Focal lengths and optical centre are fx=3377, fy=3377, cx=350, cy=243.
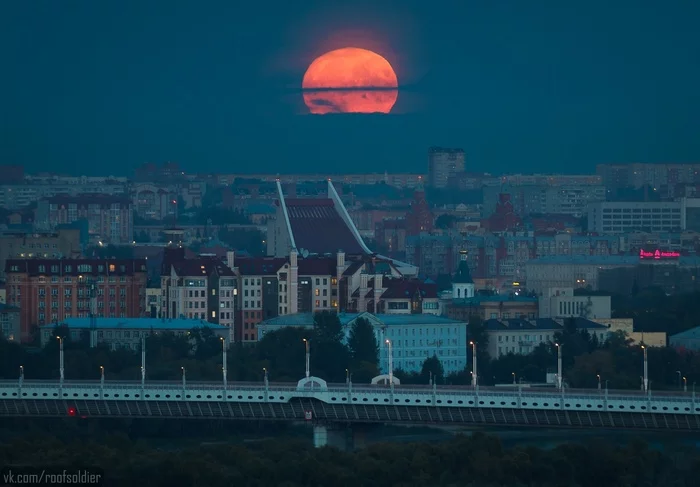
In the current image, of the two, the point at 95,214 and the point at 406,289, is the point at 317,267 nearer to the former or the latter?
the point at 406,289

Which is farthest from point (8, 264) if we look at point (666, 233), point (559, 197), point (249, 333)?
point (559, 197)

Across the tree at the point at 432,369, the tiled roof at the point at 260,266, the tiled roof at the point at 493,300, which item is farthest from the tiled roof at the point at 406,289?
the tree at the point at 432,369

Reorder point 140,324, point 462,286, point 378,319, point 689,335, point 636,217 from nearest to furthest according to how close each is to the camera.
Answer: point 378,319 → point 140,324 → point 689,335 → point 462,286 → point 636,217

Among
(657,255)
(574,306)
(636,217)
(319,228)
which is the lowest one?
(574,306)

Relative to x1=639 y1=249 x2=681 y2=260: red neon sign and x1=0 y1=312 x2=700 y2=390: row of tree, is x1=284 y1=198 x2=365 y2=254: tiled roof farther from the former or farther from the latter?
x1=0 y1=312 x2=700 y2=390: row of tree

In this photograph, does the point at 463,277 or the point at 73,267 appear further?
the point at 463,277

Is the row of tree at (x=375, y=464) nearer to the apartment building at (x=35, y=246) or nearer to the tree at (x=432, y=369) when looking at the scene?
the tree at (x=432, y=369)

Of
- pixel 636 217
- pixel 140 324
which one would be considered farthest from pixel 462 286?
pixel 636 217
